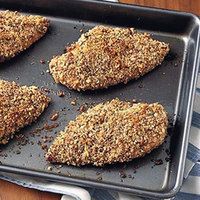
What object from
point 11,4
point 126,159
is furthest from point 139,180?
point 11,4

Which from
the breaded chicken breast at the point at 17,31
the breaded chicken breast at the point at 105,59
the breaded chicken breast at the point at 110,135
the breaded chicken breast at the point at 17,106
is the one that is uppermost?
the breaded chicken breast at the point at 17,31

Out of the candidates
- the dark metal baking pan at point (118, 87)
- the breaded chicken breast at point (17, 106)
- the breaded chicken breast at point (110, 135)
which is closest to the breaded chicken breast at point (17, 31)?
the dark metal baking pan at point (118, 87)

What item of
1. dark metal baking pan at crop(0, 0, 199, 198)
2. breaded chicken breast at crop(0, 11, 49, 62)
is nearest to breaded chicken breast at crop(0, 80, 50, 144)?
dark metal baking pan at crop(0, 0, 199, 198)

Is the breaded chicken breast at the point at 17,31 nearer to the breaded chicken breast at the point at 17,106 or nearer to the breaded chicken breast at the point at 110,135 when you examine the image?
the breaded chicken breast at the point at 17,106

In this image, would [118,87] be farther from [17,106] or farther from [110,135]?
[17,106]

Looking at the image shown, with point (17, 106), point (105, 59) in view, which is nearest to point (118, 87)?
point (105, 59)

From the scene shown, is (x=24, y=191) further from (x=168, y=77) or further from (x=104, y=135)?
(x=168, y=77)
